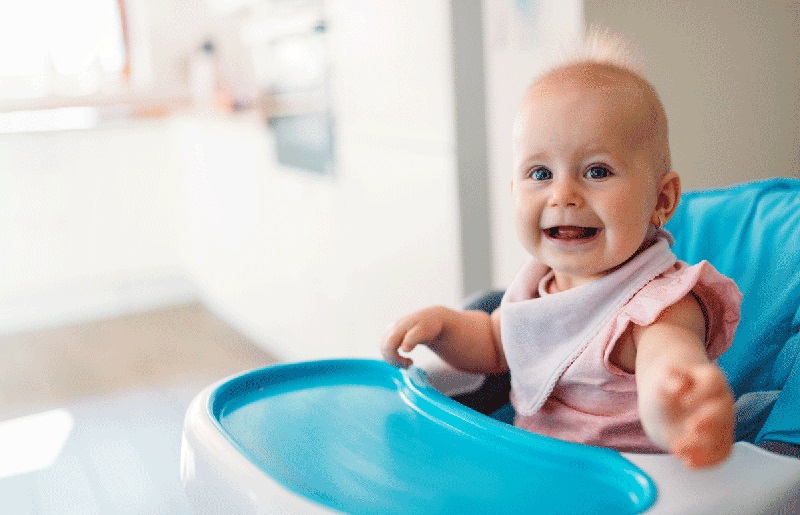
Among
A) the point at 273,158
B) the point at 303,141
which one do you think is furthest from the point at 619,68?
the point at 273,158

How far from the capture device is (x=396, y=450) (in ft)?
2.63

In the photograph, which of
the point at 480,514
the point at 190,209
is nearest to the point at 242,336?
the point at 190,209

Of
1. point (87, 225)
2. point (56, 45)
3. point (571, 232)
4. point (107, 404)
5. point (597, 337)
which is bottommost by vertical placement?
point (107, 404)

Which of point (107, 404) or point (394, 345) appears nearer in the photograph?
point (394, 345)

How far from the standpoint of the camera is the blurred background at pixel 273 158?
1.46 m

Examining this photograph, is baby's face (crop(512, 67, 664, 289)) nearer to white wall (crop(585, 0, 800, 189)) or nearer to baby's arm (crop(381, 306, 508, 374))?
baby's arm (crop(381, 306, 508, 374))

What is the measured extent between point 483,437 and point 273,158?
192 cm

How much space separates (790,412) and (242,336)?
8.27 feet

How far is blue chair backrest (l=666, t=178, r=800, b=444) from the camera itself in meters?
0.96

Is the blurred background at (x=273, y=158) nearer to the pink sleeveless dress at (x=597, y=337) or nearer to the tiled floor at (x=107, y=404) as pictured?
the tiled floor at (x=107, y=404)

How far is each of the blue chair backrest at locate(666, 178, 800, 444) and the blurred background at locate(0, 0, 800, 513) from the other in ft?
1.22

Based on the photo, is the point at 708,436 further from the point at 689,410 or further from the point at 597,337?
the point at 597,337

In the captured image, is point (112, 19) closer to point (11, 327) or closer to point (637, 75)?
point (11, 327)

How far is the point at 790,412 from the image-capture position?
819 mm
